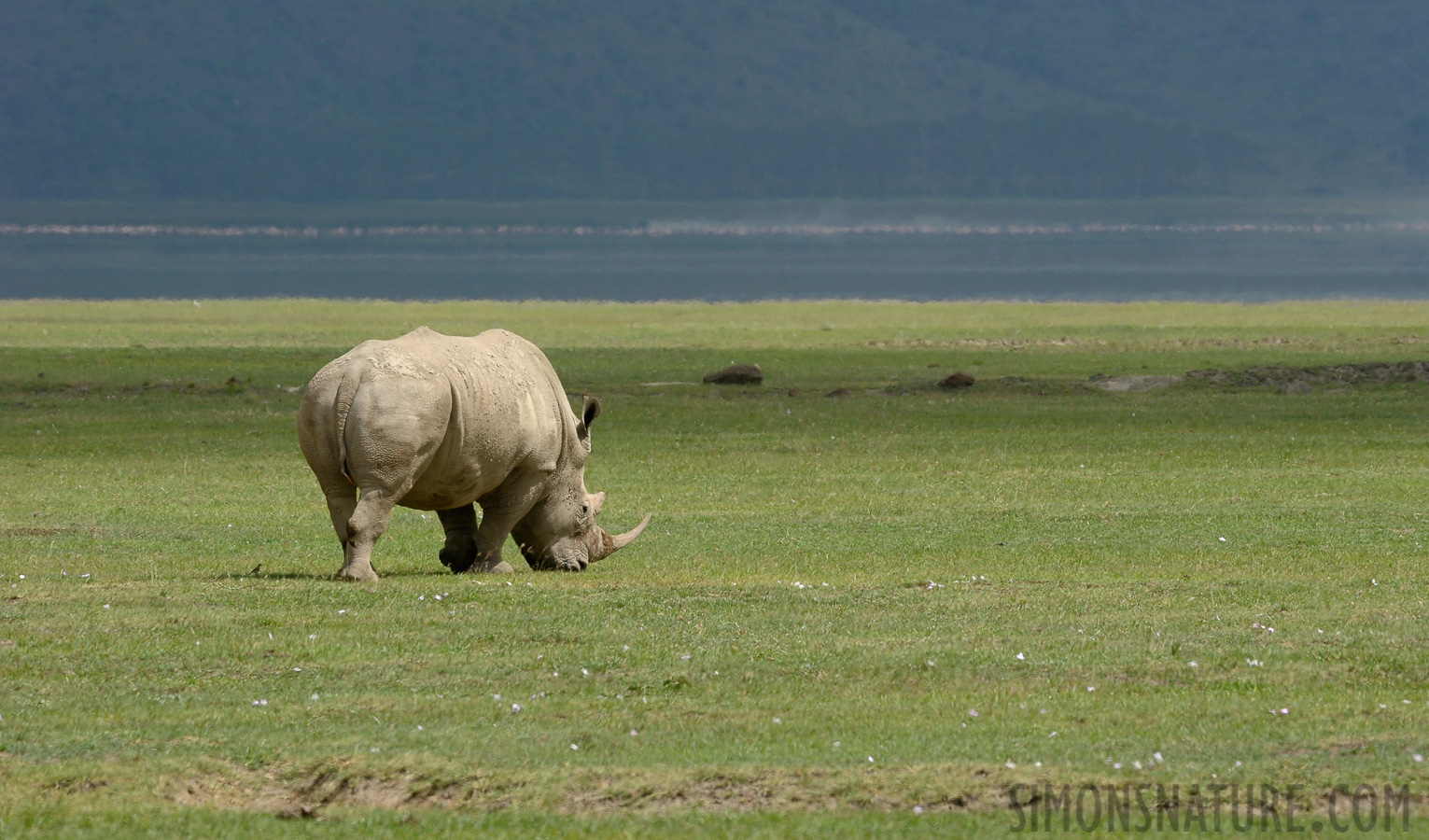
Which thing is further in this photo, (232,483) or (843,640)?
(232,483)

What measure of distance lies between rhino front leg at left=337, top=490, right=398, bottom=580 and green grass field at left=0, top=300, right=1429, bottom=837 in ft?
1.19

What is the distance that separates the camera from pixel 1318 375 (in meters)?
40.6

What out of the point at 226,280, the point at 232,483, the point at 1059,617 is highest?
the point at 1059,617

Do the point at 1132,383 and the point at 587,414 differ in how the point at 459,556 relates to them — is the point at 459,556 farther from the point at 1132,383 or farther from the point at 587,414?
the point at 1132,383

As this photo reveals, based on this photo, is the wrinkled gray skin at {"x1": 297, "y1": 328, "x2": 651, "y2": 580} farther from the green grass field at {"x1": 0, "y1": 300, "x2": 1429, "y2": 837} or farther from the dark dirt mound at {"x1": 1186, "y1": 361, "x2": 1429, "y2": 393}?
the dark dirt mound at {"x1": 1186, "y1": 361, "x2": 1429, "y2": 393}

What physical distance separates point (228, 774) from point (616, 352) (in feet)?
141

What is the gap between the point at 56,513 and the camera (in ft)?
72.3

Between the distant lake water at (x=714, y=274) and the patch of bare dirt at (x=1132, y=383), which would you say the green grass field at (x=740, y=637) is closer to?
the patch of bare dirt at (x=1132, y=383)

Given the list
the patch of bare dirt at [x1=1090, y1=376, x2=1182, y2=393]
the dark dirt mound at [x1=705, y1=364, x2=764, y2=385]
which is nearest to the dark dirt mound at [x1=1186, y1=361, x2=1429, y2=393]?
the patch of bare dirt at [x1=1090, y1=376, x2=1182, y2=393]

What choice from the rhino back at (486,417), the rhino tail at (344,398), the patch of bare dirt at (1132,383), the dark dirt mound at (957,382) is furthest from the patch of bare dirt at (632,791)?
the patch of bare dirt at (1132,383)

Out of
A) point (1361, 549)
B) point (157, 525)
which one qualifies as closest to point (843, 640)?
point (1361, 549)

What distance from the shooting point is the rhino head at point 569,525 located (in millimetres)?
17844

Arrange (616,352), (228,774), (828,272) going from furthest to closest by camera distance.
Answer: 1. (828,272)
2. (616,352)
3. (228,774)

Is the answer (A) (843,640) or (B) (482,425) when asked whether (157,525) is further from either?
(A) (843,640)
